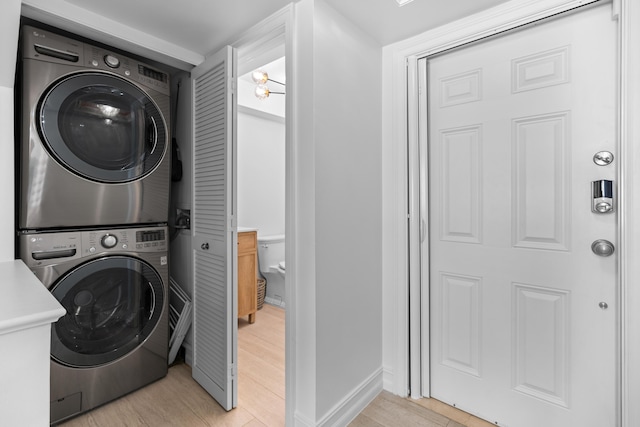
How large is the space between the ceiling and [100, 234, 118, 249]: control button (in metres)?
1.16

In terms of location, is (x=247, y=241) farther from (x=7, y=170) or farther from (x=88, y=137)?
(x=7, y=170)

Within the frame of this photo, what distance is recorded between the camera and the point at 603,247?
4.49 feet

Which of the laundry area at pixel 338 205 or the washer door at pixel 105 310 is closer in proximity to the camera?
the laundry area at pixel 338 205

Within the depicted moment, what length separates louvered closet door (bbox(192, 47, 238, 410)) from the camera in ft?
5.95

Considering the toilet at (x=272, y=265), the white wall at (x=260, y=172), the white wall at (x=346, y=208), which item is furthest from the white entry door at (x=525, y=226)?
the white wall at (x=260, y=172)

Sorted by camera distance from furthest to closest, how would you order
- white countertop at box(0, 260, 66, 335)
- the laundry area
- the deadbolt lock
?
the laundry area < the deadbolt lock < white countertop at box(0, 260, 66, 335)

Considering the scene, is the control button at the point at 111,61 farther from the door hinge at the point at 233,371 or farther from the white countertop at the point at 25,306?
the door hinge at the point at 233,371

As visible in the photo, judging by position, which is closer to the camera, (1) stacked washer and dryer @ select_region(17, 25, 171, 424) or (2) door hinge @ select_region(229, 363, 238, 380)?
(1) stacked washer and dryer @ select_region(17, 25, 171, 424)

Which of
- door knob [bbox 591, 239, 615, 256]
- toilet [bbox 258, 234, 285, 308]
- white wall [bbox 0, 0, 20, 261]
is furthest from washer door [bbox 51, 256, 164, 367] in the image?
door knob [bbox 591, 239, 615, 256]

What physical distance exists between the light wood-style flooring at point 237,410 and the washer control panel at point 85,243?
0.85m

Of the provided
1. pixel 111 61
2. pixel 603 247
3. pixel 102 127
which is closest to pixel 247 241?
pixel 102 127

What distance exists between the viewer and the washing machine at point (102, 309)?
1.63 m

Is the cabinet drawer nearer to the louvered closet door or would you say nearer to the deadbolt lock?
the louvered closet door

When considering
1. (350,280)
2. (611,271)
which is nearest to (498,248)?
(611,271)
